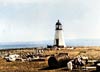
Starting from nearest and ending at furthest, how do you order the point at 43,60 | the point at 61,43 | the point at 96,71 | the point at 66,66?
the point at 96,71
the point at 66,66
the point at 43,60
the point at 61,43

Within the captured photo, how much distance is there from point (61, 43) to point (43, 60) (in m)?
48.1

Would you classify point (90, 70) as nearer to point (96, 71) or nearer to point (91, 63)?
point (96, 71)

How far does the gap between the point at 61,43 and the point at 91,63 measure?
190 ft

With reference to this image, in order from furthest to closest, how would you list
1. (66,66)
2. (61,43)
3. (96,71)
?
(61,43), (66,66), (96,71)

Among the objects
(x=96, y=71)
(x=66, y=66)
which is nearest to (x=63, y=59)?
(x=66, y=66)

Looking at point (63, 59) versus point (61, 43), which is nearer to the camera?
point (63, 59)

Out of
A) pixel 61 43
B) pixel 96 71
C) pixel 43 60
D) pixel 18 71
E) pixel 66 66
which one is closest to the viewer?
pixel 96 71

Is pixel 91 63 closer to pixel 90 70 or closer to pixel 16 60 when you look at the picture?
pixel 90 70

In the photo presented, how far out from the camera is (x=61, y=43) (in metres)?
108

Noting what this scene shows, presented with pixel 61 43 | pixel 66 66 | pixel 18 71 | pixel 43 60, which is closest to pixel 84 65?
pixel 66 66

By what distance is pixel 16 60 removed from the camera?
6269 cm

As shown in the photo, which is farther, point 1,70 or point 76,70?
point 1,70

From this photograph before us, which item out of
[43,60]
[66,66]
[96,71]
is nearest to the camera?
[96,71]

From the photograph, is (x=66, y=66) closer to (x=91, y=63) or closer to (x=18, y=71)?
(x=91, y=63)
